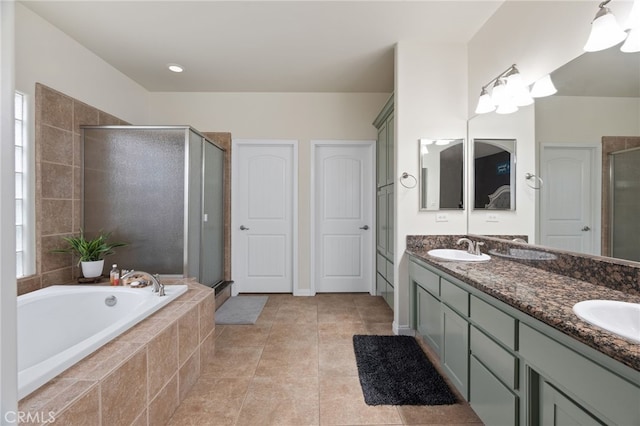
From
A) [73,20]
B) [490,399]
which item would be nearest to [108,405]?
[490,399]

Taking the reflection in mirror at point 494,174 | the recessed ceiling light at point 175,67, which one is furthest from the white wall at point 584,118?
the recessed ceiling light at point 175,67

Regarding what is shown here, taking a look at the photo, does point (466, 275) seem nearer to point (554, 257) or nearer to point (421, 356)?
point (554, 257)

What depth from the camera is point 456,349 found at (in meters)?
1.54

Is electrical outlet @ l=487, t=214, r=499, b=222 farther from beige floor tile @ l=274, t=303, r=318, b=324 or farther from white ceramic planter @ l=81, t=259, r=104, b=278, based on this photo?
white ceramic planter @ l=81, t=259, r=104, b=278

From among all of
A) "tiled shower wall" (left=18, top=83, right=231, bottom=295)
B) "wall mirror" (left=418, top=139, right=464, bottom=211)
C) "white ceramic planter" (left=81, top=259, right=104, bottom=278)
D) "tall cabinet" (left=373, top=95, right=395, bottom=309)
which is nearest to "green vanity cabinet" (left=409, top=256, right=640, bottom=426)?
"wall mirror" (left=418, top=139, right=464, bottom=211)

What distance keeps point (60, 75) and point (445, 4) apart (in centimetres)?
309

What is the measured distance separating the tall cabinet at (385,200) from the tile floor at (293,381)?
47 centimetres

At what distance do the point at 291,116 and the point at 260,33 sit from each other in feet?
4.04

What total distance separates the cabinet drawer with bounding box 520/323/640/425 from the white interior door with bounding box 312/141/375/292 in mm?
2580

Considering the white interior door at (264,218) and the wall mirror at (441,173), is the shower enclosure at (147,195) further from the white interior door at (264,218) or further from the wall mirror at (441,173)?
the wall mirror at (441,173)

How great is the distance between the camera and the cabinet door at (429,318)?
1.79 metres

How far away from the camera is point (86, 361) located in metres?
1.12

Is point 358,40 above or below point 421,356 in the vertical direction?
above

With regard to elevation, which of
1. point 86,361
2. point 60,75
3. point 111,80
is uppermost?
point 111,80
